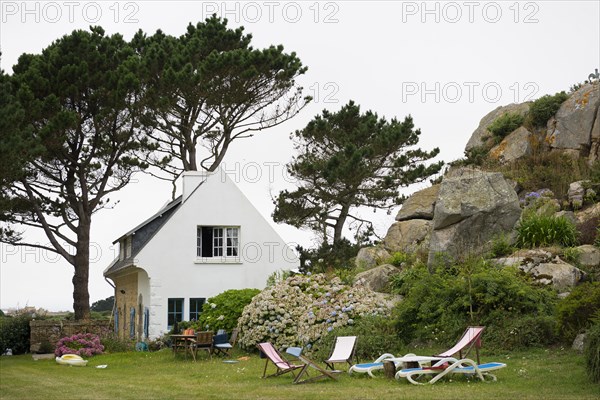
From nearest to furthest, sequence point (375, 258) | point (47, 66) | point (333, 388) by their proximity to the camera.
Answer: point (333, 388)
point (375, 258)
point (47, 66)

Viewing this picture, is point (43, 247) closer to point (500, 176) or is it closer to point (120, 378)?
point (120, 378)

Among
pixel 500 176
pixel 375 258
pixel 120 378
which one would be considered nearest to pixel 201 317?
pixel 375 258

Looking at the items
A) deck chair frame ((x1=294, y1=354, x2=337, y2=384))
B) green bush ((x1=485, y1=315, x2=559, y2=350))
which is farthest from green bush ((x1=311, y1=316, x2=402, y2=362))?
deck chair frame ((x1=294, y1=354, x2=337, y2=384))

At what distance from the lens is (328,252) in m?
34.4

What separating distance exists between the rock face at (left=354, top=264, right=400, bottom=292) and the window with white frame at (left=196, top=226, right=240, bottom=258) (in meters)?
7.13

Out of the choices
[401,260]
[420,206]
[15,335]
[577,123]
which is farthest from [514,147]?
[15,335]

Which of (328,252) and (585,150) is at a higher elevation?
(585,150)

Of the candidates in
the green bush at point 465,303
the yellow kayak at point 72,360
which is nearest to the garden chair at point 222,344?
the yellow kayak at point 72,360

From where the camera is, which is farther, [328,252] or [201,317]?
[328,252]

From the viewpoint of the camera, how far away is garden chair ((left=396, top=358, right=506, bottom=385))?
14.8 meters

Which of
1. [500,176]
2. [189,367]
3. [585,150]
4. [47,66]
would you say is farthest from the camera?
[47,66]

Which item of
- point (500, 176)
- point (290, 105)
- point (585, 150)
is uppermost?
point (290, 105)

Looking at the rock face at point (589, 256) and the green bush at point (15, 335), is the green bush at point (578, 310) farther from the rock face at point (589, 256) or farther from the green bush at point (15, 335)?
the green bush at point (15, 335)

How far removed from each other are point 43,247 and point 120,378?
1749 centimetres
